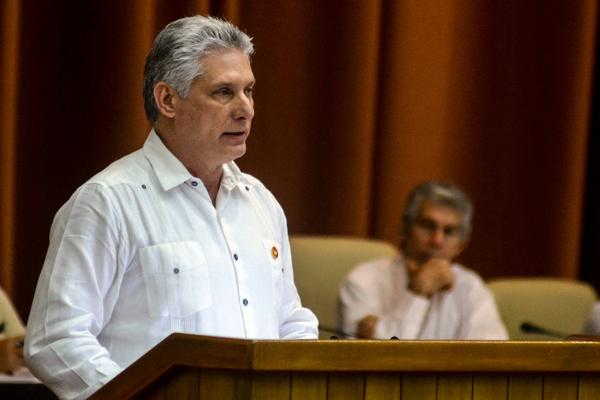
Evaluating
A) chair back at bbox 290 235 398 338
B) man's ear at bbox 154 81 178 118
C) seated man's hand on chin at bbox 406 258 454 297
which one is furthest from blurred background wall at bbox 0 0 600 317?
man's ear at bbox 154 81 178 118

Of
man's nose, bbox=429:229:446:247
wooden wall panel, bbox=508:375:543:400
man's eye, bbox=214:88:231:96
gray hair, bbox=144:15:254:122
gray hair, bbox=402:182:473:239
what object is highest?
gray hair, bbox=144:15:254:122

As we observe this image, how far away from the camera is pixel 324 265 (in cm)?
405

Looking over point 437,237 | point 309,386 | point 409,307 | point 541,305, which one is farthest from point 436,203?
point 309,386

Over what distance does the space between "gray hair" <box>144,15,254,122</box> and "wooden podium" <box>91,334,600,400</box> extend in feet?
2.28

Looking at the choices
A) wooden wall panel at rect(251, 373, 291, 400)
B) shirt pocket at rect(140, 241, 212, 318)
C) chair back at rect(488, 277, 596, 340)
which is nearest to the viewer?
wooden wall panel at rect(251, 373, 291, 400)

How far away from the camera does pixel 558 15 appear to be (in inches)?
193

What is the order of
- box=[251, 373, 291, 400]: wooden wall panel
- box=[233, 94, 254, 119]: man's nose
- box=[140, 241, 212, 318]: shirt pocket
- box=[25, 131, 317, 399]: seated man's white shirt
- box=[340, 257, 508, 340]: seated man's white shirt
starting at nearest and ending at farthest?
box=[251, 373, 291, 400]: wooden wall panel, box=[25, 131, 317, 399]: seated man's white shirt, box=[140, 241, 212, 318]: shirt pocket, box=[233, 94, 254, 119]: man's nose, box=[340, 257, 508, 340]: seated man's white shirt

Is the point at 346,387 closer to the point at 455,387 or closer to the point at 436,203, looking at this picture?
the point at 455,387

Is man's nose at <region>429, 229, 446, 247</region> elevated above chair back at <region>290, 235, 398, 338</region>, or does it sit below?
above

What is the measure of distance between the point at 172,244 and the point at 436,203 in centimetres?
185

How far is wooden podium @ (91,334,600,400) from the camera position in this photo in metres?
1.77

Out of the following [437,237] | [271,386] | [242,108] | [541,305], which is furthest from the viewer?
[541,305]

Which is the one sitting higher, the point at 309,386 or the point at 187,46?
the point at 187,46

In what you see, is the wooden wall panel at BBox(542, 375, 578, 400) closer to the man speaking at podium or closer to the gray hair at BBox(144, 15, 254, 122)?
the man speaking at podium
